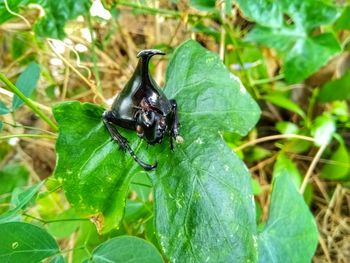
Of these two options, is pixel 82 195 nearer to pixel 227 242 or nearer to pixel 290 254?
pixel 227 242

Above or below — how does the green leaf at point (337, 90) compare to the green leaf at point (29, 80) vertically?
below

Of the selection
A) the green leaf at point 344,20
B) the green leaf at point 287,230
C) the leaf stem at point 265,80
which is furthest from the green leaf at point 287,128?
the green leaf at point 287,230

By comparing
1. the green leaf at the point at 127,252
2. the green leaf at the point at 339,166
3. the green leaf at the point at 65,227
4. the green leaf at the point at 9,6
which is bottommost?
Answer: the green leaf at the point at 339,166

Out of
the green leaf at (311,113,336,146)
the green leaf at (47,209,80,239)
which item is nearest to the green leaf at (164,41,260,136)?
the green leaf at (47,209,80,239)

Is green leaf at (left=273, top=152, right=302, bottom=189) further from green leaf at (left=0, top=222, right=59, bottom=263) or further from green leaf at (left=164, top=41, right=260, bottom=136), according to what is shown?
green leaf at (left=0, top=222, right=59, bottom=263)

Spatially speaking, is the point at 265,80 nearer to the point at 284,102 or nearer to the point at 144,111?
the point at 284,102

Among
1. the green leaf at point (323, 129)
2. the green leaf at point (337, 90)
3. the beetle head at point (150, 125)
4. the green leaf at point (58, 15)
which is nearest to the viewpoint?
the beetle head at point (150, 125)

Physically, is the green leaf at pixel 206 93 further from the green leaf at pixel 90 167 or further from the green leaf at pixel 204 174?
the green leaf at pixel 90 167
